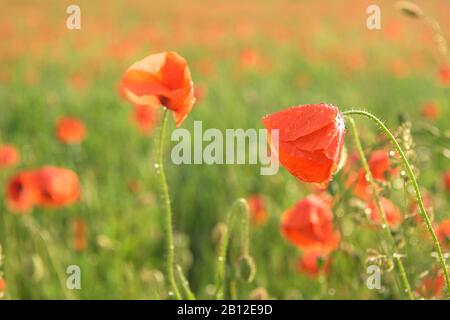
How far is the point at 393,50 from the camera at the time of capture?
20.5ft

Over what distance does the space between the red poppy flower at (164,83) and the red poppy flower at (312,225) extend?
1.47ft

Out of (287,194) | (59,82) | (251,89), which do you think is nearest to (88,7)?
(59,82)

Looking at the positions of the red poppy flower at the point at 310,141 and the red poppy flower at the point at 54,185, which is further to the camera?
the red poppy flower at the point at 54,185

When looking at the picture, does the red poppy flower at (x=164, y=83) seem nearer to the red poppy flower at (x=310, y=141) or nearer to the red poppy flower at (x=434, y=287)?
the red poppy flower at (x=310, y=141)

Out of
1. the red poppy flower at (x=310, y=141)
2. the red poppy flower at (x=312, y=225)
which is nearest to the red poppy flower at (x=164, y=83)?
the red poppy flower at (x=310, y=141)

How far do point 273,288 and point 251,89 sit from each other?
2.39m

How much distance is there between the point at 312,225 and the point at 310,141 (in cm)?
68

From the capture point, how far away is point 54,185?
6.84 feet

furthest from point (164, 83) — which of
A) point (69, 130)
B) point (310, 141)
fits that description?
point (69, 130)

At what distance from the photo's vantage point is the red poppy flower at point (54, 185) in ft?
6.84

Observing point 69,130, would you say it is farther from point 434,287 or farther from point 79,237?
point 434,287

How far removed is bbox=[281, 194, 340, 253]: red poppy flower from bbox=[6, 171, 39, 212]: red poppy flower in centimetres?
77

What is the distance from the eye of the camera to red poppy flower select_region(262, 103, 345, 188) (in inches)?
37.3
